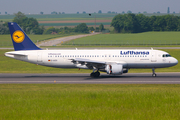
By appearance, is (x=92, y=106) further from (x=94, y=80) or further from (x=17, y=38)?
(x=17, y=38)

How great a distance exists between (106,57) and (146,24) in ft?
483

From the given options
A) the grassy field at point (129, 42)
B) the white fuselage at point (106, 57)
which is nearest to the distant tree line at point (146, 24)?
the grassy field at point (129, 42)

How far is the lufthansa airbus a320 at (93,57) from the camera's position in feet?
121

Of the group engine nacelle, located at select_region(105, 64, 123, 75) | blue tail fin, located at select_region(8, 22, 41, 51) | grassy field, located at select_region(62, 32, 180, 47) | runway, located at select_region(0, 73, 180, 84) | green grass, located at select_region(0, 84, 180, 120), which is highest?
blue tail fin, located at select_region(8, 22, 41, 51)

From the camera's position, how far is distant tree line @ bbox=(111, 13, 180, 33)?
17238cm

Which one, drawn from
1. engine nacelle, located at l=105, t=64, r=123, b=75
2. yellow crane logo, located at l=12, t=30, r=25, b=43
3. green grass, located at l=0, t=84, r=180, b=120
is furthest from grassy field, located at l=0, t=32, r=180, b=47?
green grass, located at l=0, t=84, r=180, b=120

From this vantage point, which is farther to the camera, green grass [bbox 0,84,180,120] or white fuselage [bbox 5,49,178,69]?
white fuselage [bbox 5,49,178,69]

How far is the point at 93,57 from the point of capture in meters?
37.7

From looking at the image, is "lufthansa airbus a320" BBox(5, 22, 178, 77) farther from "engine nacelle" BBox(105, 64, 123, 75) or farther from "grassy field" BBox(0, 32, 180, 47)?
"grassy field" BBox(0, 32, 180, 47)

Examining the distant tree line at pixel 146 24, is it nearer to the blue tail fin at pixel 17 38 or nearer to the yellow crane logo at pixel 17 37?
the blue tail fin at pixel 17 38

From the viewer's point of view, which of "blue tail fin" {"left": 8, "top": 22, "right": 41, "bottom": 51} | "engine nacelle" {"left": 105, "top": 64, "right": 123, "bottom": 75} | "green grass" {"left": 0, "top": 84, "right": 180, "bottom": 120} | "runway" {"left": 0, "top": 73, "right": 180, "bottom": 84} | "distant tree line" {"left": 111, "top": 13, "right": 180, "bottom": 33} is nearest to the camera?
"green grass" {"left": 0, "top": 84, "right": 180, "bottom": 120}

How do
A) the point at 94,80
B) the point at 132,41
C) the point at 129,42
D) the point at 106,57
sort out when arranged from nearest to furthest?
1. the point at 94,80
2. the point at 106,57
3. the point at 129,42
4. the point at 132,41

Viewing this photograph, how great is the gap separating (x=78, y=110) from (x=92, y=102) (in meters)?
2.24

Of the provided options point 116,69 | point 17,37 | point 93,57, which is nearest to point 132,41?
point 93,57
